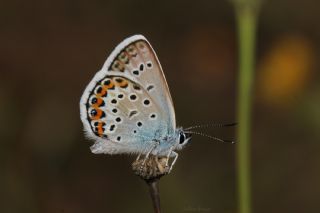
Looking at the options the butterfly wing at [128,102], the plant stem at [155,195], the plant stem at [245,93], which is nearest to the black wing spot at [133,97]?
the butterfly wing at [128,102]

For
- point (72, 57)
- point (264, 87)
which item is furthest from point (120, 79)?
point (72, 57)

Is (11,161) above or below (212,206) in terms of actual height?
above

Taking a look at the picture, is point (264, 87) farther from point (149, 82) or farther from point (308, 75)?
point (149, 82)

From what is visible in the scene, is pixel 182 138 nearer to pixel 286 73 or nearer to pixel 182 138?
pixel 182 138

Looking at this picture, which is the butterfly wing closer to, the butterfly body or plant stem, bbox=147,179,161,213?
the butterfly body

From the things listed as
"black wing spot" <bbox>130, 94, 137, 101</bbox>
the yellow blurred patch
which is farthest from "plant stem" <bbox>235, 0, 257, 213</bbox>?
the yellow blurred patch
